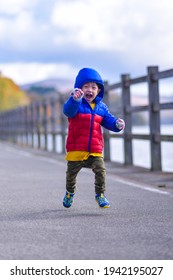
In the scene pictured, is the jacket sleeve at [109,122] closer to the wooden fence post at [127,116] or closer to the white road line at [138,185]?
the white road line at [138,185]

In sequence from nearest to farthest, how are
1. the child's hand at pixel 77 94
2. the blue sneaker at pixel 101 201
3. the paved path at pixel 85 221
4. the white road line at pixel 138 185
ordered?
the paved path at pixel 85 221 < the child's hand at pixel 77 94 < the blue sneaker at pixel 101 201 < the white road line at pixel 138 185

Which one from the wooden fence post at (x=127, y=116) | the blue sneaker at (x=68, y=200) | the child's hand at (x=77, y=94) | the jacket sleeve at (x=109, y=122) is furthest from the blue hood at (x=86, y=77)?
the wooden fence post at (x=127, y=116)

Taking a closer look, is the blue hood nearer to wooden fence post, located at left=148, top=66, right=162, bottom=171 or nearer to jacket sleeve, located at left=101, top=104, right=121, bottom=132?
jacket sleeve, located at left=101, top=104, right=121, bottom=132

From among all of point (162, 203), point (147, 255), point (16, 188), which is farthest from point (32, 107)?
point (147, 255)

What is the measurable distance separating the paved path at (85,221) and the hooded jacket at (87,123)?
0.63 metres

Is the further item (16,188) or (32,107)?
(32,107)

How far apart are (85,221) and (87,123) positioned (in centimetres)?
105

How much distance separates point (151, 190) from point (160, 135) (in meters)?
3.50

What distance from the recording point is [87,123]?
7.68m

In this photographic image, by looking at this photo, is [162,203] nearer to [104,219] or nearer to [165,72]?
[104,219]

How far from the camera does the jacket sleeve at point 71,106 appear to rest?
7430mm

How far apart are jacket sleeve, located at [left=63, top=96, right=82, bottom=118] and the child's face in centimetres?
19

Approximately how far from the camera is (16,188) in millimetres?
10320
